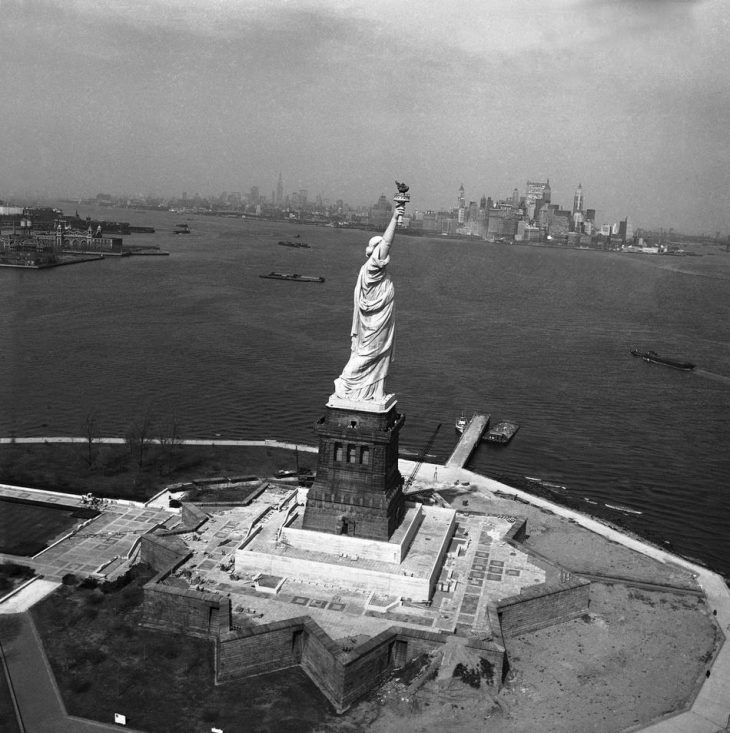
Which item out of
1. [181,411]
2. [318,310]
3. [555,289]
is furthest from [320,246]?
[181,411]

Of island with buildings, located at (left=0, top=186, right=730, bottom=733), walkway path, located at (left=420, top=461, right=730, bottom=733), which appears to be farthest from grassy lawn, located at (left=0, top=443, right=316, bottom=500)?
walkway path, located at (left=420, top=461, right=730, bottom=733)

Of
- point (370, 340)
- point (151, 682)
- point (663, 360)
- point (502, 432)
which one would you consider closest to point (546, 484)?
point (502, 432)

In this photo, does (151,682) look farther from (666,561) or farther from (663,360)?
(663,360)

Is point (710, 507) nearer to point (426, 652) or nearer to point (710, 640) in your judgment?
point (710, 640)

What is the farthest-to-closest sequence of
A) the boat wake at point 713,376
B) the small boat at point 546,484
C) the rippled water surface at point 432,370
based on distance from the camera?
the boat wake at point 713,376, the rippled water surface at point 432,370, the small boat at point 546,484

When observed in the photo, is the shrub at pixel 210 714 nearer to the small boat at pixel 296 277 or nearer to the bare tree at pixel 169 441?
the bare tree at pixel 169 441

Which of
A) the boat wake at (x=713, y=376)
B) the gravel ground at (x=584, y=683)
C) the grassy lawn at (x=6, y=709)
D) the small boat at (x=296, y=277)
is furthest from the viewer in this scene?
the small boat at (x=296, y=277)

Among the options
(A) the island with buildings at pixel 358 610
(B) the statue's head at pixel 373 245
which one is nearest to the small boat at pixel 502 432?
(A) the island with buildings at pixel 358 610
